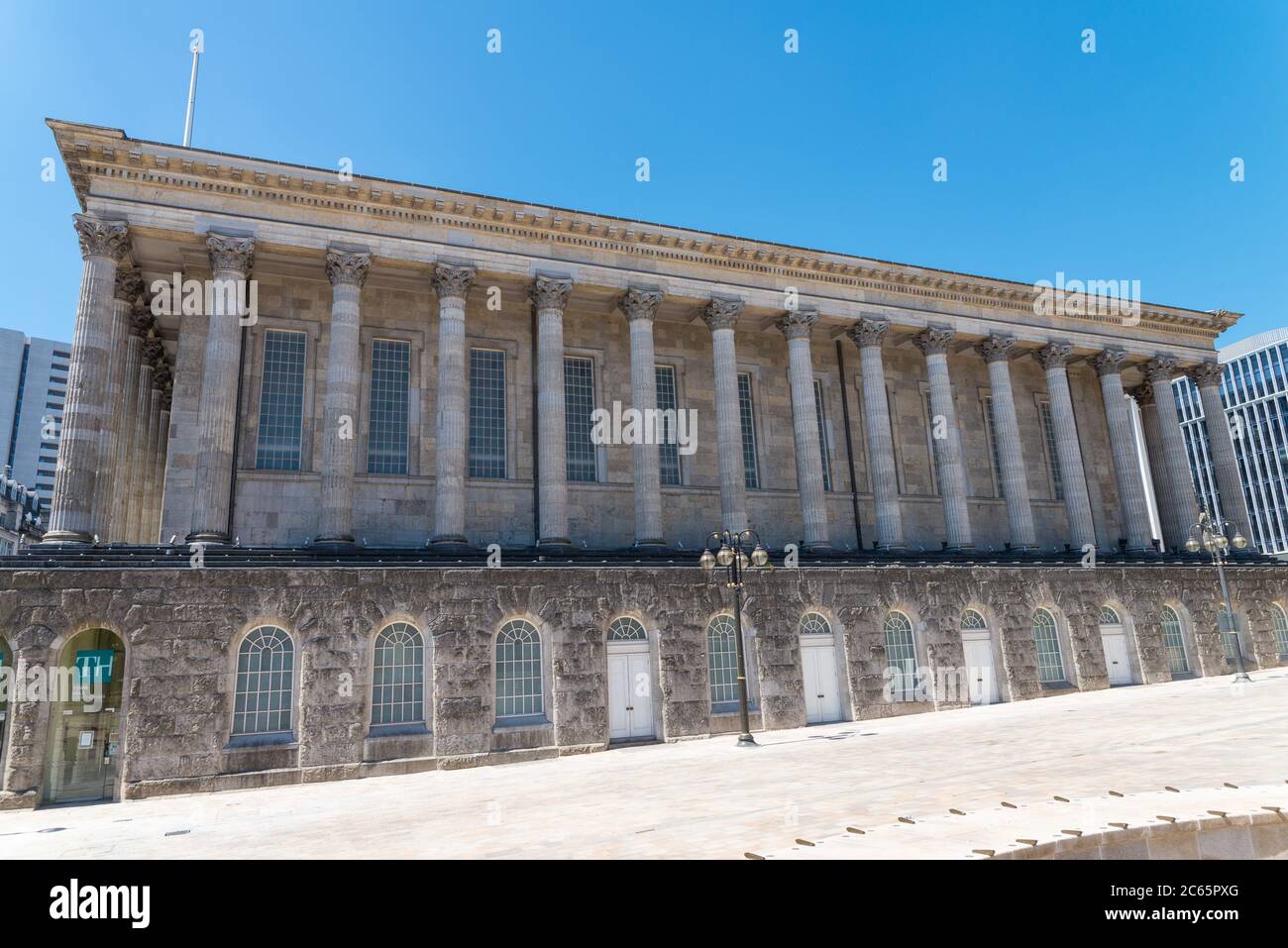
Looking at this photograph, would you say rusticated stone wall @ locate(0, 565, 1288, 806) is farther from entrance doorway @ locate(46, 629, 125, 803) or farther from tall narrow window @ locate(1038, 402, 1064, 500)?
tall narrow window @ locate(1038, 402, 1064, 500)

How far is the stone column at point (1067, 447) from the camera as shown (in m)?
36.1

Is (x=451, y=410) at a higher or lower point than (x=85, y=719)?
higher

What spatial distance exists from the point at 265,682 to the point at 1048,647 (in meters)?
26.8

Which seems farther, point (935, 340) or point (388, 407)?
point (935, 340)

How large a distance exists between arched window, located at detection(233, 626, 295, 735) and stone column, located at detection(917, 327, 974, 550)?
86.0ft

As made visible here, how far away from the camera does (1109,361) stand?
39.0 metres

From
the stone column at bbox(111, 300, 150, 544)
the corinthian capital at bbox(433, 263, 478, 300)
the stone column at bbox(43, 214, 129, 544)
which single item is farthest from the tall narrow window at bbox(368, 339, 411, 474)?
the stone column at bbox(43, 214, 129, 544)

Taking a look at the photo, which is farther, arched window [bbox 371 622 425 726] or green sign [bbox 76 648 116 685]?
arched window [bbox 371 622 425 726]

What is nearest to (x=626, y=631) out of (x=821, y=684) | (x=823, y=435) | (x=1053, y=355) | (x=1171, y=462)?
(x=821, y=684)

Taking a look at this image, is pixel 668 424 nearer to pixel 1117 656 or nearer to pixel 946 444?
pixel 946 444

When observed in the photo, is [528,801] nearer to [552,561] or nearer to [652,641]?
[652,641]

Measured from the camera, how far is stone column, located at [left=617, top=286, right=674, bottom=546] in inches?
1121

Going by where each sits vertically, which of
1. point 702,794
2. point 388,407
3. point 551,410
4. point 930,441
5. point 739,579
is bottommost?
point 702,794
